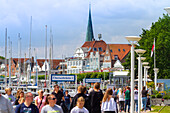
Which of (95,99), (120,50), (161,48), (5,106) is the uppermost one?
(120,50)

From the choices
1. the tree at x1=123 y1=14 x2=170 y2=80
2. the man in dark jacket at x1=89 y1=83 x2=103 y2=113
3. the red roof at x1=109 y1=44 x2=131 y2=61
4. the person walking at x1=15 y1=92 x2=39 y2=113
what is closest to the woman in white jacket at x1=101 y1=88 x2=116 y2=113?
the man in dark jacket at x1=89 y1=83 x2=103 y2=113

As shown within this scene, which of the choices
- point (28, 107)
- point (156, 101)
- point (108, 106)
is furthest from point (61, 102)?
point (156, 101)

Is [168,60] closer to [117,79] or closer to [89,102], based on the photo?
[117,79]

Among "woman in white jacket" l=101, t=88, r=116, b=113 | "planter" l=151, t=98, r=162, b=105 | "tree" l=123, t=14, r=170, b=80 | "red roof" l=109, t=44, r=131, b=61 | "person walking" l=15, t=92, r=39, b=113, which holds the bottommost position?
"planter" l=151, t=98, r=162, b=105

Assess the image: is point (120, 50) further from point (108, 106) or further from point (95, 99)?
point (108, 106)

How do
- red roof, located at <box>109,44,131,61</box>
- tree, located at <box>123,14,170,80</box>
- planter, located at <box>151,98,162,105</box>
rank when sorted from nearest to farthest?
planter, located at <box>151,98,162,105</box>
tree, located at <box>123,14,170,80</box>
red roof, located at <box>109,44,131,61</box>

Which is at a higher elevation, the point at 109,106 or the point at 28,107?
the point at 28,107

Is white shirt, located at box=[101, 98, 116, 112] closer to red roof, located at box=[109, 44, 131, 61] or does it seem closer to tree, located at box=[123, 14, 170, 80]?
tree, located at box=[123, 14, 170, 80]

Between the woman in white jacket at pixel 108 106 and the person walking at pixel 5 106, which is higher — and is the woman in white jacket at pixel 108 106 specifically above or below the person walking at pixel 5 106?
below

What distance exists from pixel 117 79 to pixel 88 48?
381 feet

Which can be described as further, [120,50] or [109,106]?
[120,50]

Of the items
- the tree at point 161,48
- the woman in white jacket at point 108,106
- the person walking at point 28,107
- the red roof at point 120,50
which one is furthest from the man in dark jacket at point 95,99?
the red roof at point 120,50

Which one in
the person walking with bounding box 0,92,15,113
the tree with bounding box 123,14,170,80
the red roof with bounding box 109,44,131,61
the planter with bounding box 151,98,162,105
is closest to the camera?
the person walking with bounding box 0,92,15,113

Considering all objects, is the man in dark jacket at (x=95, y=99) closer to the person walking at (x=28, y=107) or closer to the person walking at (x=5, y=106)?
the person walking at (x=28, y=107)
